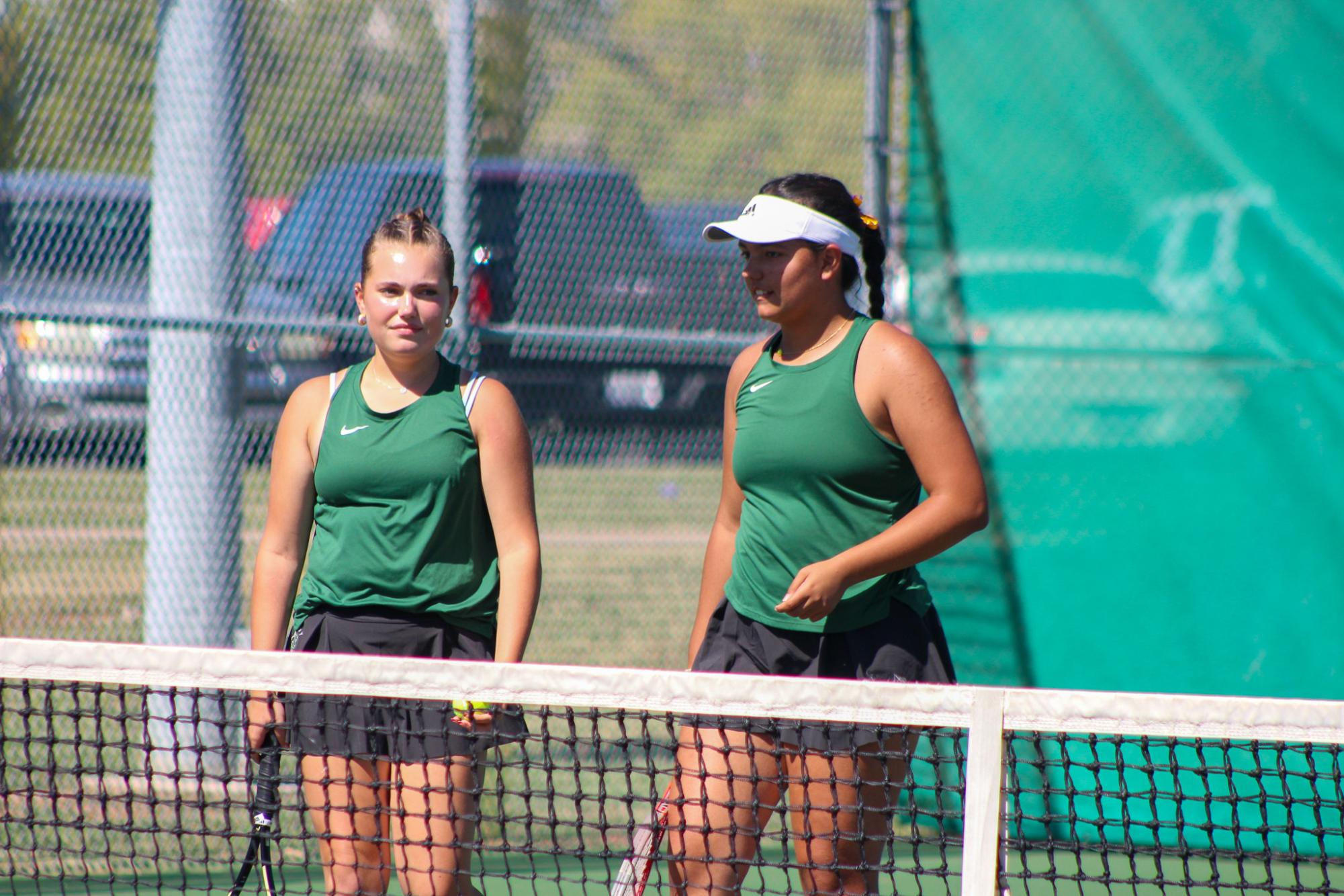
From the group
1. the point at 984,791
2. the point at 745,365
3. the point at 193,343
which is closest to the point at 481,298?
the point at 193,343

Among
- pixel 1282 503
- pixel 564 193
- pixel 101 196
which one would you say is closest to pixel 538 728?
pixel 564 193

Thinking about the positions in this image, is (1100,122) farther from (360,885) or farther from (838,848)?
(360,885)

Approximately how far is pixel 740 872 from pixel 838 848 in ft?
0.72

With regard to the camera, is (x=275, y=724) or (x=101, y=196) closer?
(x=275, y=724)

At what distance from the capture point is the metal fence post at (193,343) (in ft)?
15.3

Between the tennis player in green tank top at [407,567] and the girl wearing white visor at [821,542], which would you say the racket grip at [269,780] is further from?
the girl wearing white visor at [821,542]

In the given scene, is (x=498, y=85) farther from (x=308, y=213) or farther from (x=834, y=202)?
(x=834, y=202)

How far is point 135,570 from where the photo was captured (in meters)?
5.98

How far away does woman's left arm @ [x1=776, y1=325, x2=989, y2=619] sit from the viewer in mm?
2623

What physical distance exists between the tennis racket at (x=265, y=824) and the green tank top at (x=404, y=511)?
349 mm

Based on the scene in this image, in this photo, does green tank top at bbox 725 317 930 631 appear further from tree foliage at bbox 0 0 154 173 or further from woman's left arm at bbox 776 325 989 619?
tree foliage at bbox 0 0 154 173

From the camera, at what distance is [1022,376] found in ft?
16.1

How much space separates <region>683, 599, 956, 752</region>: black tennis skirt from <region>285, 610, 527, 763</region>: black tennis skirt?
1.47ft

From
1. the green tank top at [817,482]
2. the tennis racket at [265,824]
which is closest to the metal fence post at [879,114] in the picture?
the green tank top at [817,482]
